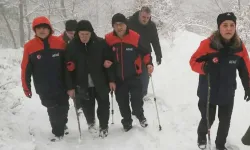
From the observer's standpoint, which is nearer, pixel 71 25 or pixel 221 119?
pixel 221 119

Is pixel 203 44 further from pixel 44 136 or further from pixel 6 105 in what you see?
pixel 6 105

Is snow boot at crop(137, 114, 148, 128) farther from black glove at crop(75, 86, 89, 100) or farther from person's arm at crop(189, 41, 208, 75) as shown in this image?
person's arm at crop(189, 41, 208, 75)

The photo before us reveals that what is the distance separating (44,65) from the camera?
18.0 feet

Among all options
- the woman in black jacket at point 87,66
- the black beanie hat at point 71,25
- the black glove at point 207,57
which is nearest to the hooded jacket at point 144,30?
the black beanie hat at point 71,25

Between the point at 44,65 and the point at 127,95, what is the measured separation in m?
1.70

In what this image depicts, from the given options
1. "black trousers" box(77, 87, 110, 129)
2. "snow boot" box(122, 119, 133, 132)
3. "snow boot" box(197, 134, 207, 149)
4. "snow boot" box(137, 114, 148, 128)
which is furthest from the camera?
"snow boot" box(137, 114, 148, 128)

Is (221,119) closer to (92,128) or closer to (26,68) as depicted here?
(92,128)

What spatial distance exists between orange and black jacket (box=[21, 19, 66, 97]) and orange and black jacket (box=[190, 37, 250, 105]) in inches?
94.0

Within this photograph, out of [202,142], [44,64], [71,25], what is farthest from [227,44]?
[71,25]

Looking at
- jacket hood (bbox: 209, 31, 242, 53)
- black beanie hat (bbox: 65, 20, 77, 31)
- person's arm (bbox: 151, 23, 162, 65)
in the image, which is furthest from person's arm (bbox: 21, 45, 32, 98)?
person's arm (bbox: 151, 23, 162, 65)

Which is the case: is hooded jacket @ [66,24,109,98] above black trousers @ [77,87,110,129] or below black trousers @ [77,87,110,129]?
above

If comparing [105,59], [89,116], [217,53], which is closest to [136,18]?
[105,59]

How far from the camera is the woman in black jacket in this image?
18.0ft

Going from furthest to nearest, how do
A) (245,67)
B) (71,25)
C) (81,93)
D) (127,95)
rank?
(71,25)
(127,95)
(81,93)
(245,67)
